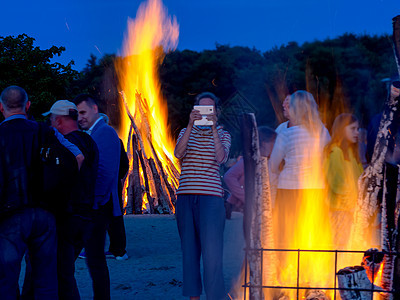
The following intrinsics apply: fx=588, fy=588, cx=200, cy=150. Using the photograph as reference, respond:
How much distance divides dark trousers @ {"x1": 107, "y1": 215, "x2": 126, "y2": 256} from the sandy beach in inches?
6.5

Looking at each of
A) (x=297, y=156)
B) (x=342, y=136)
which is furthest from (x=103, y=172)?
(x=342, y=136)

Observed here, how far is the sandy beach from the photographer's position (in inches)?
257

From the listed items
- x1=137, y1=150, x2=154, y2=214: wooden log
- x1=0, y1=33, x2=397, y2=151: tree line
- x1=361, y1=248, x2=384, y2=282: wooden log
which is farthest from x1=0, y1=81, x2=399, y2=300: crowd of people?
x1=0, y1=33, x2=397, y2=151: tree line

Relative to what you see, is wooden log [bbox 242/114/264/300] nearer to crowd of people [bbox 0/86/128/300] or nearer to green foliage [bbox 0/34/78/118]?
crowd of people [bbox 0/86/128/300]

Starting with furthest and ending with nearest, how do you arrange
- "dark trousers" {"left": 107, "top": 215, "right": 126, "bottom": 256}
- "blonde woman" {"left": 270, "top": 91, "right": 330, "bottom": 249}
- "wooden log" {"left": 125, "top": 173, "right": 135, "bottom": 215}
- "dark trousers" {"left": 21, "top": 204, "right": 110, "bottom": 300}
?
"wooden log" {"left": 125, "top": 173, "right": 135, "bottom": 215}, "dark trousers" {"left": 107, "top": 215, "right": 126, "bottom": 256}, "blonde woman" {"left": 270, "top": 91, "right": 330, "bottom": 249}, "dark trousers" {"left": 21, "top": 204, "right": 110, "bottom": 300}

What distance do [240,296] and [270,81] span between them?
110ft

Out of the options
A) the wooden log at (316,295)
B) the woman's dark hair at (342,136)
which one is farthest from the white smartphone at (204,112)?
the woman's dark hair at (342,136)

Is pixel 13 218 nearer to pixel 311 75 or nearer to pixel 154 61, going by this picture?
pixel 154 61

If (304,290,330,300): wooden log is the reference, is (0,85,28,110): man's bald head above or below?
above

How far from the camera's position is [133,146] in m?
15.6

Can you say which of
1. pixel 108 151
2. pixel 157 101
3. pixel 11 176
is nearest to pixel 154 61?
pixel 157 101

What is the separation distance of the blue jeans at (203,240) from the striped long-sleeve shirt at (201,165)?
72mm

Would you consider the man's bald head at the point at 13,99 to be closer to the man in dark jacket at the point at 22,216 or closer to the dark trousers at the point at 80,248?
the man in dark jacket at the point at 22,216

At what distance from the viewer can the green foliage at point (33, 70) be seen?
109ft
